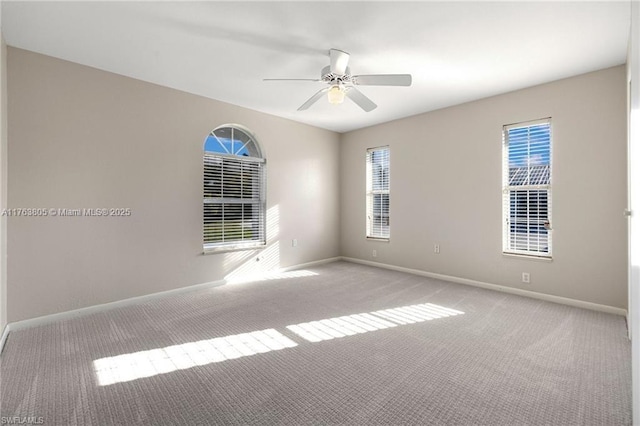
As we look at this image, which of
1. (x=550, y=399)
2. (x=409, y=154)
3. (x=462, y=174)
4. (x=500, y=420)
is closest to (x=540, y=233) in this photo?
(x=462, y=174)

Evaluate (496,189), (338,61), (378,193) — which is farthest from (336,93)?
(378,193)

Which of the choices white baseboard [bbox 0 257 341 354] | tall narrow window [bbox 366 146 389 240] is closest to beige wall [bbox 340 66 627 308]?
tall narrow window [bbox 366 146 389 240]

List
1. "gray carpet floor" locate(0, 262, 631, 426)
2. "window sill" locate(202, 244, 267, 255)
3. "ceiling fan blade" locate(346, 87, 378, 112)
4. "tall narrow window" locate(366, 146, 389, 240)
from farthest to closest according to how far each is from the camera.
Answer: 1. "tall narrow window" locate(366, 146, 389, 240)
2. "window sill" locate(202, 244, 267, 255)
3. "ceiling fan blade" locate(346, 87, 378, 112)
4. "gray carpet floor" locate(0, 262, 631, 426)

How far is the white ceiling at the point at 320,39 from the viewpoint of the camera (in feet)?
7.24

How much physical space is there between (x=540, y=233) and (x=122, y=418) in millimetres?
4468

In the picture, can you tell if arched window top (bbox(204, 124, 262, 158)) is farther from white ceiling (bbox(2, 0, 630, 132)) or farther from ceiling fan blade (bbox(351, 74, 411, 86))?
ceiling fan blade (bbox(351, 74, 411, 86))

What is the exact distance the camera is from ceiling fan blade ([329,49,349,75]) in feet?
8.58

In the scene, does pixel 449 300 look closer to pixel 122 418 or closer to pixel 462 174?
pixel 462 174

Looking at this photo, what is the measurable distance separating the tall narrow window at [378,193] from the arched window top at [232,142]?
7.11 feet

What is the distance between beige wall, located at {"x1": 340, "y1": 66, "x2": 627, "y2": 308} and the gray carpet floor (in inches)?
21.6

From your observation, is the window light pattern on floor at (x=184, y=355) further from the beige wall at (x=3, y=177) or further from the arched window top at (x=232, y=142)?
the arched window top at (x=232, y=142)

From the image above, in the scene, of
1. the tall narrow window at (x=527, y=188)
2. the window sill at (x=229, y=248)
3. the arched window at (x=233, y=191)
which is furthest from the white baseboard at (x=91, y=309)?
the tall narrow window at (x=527, y=188)

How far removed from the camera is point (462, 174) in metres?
4.30

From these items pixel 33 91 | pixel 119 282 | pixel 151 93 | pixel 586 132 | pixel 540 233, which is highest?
pixel 151 93
